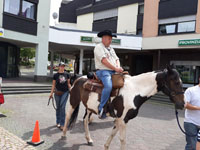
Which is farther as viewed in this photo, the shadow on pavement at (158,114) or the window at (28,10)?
the window at (28,10)

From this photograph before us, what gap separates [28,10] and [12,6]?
4.24ft

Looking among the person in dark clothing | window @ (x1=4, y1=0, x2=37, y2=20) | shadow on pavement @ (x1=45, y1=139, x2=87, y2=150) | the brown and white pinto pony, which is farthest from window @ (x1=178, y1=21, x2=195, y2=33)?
shadow on pavement @ (x1=45, y1=139, x2=87, y2=150)

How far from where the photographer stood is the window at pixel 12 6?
13532mm

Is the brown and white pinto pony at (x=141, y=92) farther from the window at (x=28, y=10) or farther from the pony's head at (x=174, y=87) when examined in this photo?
the window at (x=28, y=10)

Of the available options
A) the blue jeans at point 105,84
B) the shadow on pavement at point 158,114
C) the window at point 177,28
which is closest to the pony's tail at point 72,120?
the blue jeans at point 105,84

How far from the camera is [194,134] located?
324cm

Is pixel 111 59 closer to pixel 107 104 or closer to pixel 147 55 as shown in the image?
pixel 107 104

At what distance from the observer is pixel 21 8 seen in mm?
14367

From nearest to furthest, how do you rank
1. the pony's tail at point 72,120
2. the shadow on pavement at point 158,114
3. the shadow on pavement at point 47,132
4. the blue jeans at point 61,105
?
the shadow on pavement at point 47,132 < the pony's tail at point 72,120 < the blue jeans at point 61,105 < the shadow on pavement at point 158,114

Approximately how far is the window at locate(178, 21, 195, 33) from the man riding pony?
14188 millimetres

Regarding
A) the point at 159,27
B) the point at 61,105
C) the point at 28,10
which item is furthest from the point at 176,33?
the point at 61,105

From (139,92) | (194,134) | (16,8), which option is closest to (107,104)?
(139,92)

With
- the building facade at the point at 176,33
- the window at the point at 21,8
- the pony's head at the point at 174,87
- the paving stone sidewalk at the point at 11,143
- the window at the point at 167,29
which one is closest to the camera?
the pony's head at the point at 174,87

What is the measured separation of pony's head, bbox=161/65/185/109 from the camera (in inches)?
122
